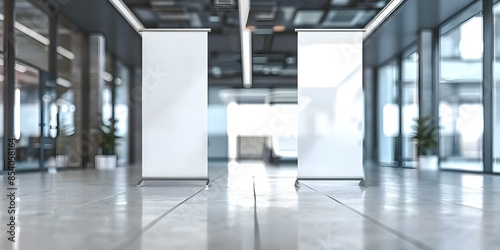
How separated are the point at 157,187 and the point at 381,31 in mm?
9460

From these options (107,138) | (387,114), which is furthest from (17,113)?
(387,114)

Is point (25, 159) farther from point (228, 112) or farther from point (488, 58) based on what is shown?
point (228, 112)

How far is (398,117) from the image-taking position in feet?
58.1

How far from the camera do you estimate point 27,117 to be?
1207 cm

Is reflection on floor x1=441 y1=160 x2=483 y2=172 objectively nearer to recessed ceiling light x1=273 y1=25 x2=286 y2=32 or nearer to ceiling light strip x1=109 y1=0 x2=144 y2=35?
recessed ceiling light x1=273 y1=25 x2=286 y2=32

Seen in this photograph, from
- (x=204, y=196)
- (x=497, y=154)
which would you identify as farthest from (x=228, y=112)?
(x=204, y=196)

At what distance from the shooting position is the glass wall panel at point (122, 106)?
18781mm

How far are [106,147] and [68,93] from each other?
6.44 ft

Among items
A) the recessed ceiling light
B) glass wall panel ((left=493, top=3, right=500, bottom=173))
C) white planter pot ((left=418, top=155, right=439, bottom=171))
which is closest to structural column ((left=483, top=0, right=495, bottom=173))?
glass wall panel ((left=493, top=3, right=500, bottom=173))

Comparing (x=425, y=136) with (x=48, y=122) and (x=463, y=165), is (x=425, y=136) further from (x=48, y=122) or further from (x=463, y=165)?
(x=48, y=122)

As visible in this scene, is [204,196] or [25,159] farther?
[25,159]

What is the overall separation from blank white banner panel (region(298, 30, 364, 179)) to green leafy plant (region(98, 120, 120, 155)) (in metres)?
9.49

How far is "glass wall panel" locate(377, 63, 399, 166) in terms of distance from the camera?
18.2 meters

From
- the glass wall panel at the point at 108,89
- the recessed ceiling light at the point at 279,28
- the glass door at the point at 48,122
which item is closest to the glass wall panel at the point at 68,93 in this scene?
the glass door at the point at 48,122
